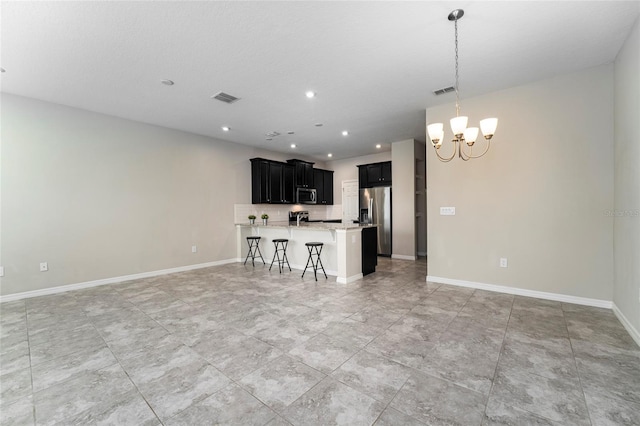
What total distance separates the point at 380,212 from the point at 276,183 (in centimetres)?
288

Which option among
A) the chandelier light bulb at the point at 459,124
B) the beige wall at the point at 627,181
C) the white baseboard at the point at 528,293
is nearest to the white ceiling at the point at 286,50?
the beige wall at the point at 627,181

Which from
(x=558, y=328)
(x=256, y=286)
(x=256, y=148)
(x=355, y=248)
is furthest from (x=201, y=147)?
(x=558, y=328)

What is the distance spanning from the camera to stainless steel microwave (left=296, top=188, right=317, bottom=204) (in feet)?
25.3

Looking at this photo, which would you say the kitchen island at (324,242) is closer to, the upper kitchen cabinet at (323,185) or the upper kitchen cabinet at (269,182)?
the upper kitchen cabinet at (269,182)

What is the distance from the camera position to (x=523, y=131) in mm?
3623

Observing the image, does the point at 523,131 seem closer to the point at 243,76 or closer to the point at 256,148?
the point at 243,76

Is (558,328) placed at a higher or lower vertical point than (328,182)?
lower

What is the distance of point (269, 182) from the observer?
22.6 ft

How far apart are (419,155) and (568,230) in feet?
12.6

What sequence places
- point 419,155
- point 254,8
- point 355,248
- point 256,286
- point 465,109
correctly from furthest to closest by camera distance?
point 419,155 → point 355,248 → point 256,286 → point 465,109 → point 254,8

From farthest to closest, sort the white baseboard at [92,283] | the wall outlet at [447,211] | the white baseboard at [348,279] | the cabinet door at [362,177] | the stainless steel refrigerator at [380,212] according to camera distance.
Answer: the cabinet door at [362,177] < the stainless steel refrigerator at [380,212] < the white baseboard at [348,279] < the wall outlet at [447,211] < the white baseboard at [92,283]

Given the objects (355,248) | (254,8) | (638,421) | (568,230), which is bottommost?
(638,421)

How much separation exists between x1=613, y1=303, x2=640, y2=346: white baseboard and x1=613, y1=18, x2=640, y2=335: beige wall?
1.3 inches

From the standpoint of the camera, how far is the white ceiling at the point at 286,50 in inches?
87.8
